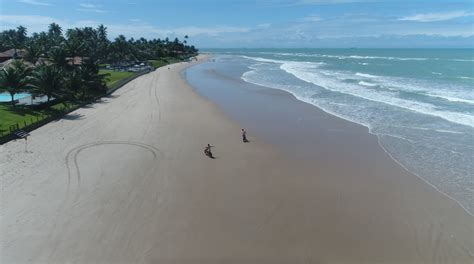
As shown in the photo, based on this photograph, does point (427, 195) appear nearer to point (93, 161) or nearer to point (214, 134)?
point (214, 134)

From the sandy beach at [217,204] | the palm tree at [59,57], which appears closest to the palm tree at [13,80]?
the sandy beach at [217,204]

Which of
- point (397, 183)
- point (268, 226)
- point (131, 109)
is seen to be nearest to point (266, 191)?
point (268, 226)

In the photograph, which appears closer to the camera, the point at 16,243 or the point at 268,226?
the point at 16,243

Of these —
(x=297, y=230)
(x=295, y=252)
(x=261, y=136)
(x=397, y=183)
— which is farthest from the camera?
(x=261, y=136)

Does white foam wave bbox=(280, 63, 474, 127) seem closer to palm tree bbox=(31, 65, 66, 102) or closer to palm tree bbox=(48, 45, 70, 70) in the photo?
palm tree bbox=(31, 65, 66, 102)

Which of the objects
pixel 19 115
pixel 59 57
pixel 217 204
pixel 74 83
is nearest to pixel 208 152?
pixel 217 204

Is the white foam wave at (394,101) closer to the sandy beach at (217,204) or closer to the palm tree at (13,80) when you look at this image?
the sandy beach at (217,204)

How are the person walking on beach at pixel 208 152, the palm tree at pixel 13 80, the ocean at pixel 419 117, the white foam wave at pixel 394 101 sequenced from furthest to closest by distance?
1. the white foam wave at pixel 394 101
2. the palm tree at pixel 13 80
3. the person walking on beach at pixel 208 152
4. the ocean at pixel 419 117

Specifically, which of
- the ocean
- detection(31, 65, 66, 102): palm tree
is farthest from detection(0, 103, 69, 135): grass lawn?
the ocean
